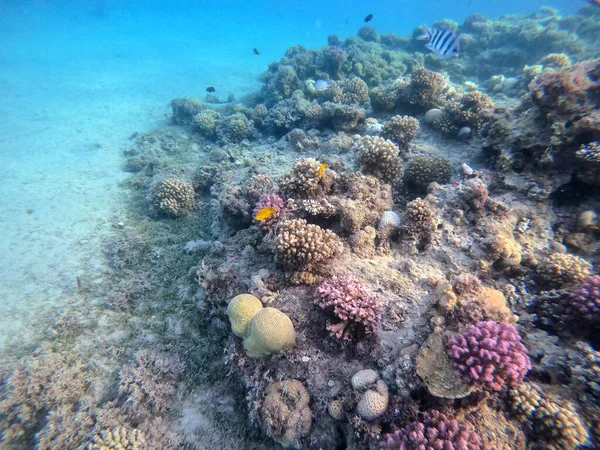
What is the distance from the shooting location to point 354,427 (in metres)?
2.97

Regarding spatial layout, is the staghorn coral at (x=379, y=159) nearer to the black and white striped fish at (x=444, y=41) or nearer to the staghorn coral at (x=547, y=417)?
the black and white striped fish at (x=444, y=41)

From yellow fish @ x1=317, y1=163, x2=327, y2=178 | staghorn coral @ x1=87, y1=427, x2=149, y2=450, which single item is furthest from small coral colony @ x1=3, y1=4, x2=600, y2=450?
staghorn coral @ x1=87, y1=427, x2=149, y2=450

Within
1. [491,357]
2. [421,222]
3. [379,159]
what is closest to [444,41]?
[379,159]

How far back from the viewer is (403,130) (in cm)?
734

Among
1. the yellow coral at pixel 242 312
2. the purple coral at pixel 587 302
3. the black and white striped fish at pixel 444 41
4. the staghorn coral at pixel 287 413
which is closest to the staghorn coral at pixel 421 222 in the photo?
the purple coral at pixel 587 302

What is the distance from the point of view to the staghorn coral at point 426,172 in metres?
5.86

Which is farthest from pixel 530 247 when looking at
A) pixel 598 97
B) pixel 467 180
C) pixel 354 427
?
pixel 354 427

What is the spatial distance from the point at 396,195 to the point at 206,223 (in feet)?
17.2

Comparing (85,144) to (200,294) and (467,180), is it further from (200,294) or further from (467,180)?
(467,180)

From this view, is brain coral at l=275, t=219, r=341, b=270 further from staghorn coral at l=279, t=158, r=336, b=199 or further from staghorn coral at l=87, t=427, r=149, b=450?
staghorn coral at l=87, t=427, r=149, b=450

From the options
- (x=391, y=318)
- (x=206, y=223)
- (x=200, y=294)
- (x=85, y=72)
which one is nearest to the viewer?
(x=391, y=318)

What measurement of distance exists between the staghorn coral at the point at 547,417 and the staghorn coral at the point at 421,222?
93.1 inches

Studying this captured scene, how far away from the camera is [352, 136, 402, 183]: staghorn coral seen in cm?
570

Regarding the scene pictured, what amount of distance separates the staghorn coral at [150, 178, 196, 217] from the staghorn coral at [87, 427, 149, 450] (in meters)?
5.45
